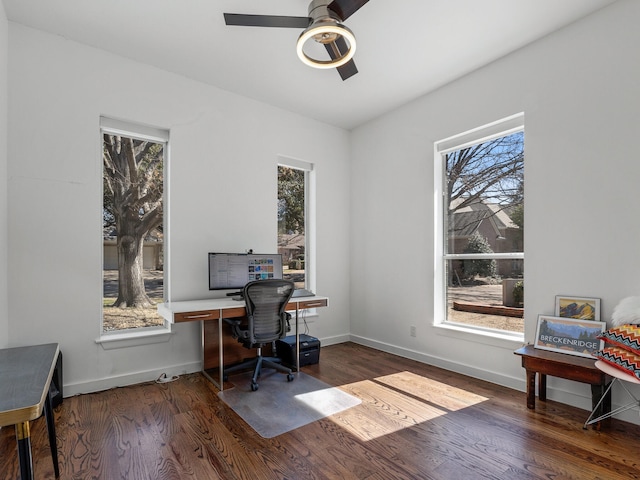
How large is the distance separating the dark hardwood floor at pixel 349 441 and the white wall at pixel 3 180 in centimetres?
76

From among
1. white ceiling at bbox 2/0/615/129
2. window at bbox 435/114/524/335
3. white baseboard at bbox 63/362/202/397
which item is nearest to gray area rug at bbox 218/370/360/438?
white baseboard at bbox 63/362/202/397

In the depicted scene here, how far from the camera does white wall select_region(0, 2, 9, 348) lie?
251 cm

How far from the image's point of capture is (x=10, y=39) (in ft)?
8.88

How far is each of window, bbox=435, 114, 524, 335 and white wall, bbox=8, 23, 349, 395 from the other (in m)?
2.00

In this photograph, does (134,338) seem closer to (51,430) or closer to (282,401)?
(51,430)

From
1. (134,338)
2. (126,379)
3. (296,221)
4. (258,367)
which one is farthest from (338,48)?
(126,379)

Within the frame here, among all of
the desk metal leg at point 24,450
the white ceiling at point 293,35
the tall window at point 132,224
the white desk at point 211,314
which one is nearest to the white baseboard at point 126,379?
the white desk at point 211,314

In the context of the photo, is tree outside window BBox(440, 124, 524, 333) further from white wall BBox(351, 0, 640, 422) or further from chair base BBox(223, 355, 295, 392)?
chair base BBox(223, 355, 295, 392)

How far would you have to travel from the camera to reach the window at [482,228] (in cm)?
Result: 321

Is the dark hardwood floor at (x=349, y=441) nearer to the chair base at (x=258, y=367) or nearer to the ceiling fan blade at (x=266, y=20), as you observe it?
the chair base at (x=258, y=367)

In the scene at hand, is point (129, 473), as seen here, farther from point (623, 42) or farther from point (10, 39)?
point (623, 42)

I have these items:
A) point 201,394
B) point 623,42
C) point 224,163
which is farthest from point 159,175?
point 623,42

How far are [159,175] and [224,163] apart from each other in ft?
2.18

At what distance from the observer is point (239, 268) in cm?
360
